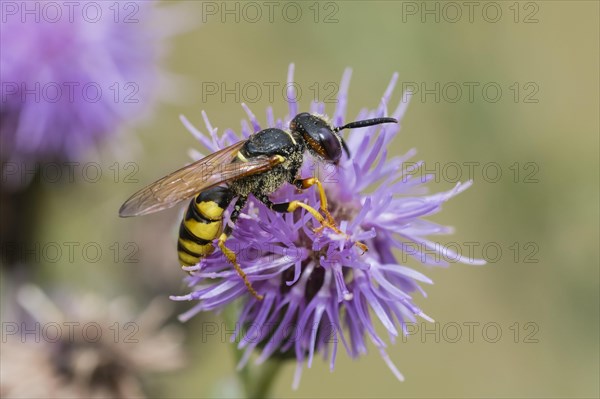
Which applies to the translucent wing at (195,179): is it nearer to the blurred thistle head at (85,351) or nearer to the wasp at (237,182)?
the wasp at (237,182)

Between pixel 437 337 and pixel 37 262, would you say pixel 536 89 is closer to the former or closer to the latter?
pixel 437 337

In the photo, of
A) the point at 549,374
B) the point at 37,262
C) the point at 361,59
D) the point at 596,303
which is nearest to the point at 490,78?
the point at 361,59

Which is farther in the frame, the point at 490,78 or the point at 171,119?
the point at 171,119

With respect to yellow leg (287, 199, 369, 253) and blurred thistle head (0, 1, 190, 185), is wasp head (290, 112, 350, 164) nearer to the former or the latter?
yellow leg (287, 199, 369, 253)

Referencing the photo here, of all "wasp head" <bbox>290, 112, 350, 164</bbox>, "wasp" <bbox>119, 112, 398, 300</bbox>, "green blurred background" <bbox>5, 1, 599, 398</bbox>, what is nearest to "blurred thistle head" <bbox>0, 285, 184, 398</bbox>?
"green blurred background" <bbox>5, 1, 599, 398</bbox>

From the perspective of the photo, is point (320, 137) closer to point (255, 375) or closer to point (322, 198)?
point (322, 198)

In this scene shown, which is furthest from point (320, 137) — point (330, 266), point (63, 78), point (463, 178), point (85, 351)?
point (463, 178)
